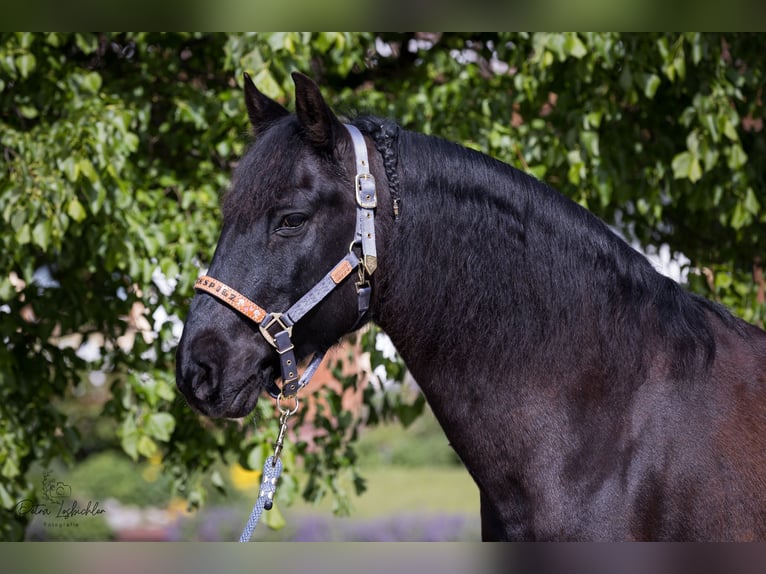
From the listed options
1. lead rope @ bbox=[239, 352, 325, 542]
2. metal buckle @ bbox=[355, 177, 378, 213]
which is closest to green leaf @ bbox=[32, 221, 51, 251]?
lead rope @ bbox=[239, 352, 325, 542]

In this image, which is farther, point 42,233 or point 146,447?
point 146,447

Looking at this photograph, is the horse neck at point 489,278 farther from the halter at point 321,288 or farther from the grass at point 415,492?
the grass at point 415,492

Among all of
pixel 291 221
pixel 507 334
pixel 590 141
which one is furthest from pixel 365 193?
pixel 590 141

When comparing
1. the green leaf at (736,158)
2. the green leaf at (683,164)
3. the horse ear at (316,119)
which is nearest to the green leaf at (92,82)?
the horse ear at (316,119)

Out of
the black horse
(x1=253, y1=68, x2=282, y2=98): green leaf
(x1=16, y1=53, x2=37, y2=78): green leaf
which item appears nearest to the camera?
the black horse

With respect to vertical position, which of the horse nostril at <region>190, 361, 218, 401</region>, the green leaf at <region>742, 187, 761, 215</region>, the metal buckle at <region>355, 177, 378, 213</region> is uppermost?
the green leaf at <region>742, 187, 761, 215</region>

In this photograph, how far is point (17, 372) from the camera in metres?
3.84

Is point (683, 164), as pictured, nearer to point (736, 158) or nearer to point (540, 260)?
point (736, 158)

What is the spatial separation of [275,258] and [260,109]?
1.72 ft

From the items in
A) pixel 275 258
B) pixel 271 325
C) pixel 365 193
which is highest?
pixel 365 193

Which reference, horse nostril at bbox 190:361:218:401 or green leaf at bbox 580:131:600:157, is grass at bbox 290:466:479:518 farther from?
horse nostril at bbox 190:361:218:401

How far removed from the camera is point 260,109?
87.8 inches

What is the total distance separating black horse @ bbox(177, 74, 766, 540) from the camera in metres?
1.86

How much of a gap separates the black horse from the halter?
1 centimetres
